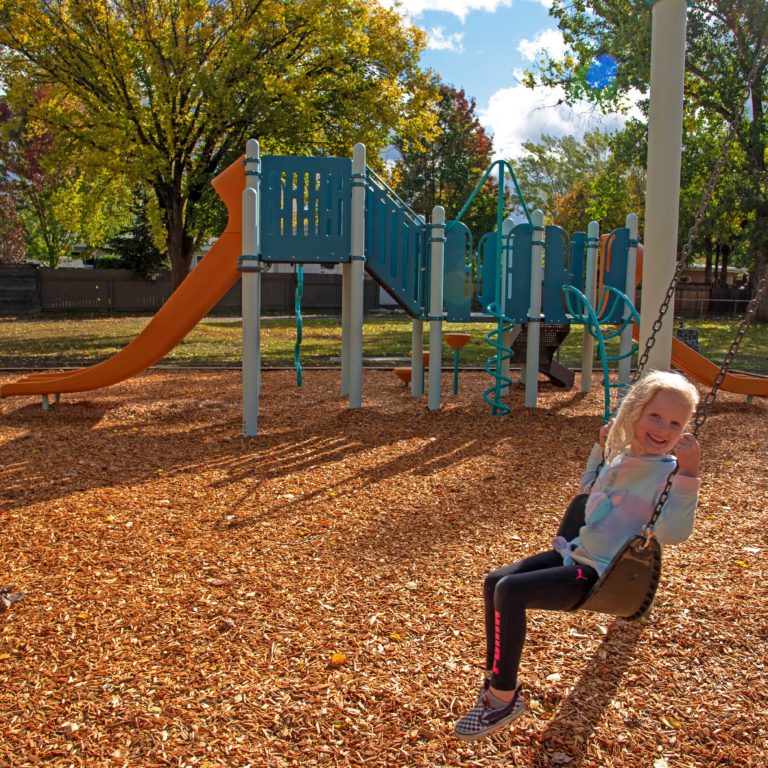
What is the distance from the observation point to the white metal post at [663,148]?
181 inches

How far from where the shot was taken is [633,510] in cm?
279

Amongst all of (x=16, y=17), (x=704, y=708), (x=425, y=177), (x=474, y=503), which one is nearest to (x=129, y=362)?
(x=474, y=503)

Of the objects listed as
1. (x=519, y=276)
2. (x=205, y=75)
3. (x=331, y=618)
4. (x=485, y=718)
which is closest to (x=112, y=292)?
(x=205, y=75)

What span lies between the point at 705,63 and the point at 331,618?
86.1ft

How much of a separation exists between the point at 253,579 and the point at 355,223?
5.23 meters

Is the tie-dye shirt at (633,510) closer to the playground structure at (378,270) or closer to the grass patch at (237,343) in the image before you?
the playground structure at (378,270)

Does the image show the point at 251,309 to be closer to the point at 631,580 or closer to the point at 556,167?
the point at 631,580

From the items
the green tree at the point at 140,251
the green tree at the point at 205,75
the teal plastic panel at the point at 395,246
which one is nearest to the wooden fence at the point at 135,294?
the green tree at the point at 140,251

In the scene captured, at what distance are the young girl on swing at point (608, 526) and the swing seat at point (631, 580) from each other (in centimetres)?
11

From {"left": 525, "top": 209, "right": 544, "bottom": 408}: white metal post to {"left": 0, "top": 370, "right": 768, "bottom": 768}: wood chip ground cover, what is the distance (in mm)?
2298

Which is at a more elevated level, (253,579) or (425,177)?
(425,177)

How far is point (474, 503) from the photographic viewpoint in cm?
556

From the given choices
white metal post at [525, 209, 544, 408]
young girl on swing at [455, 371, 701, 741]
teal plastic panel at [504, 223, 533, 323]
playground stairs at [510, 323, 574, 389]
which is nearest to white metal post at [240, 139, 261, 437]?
teal plastic panel at [504, 223, 533, 323]

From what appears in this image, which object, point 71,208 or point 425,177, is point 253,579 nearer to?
point 71,208
